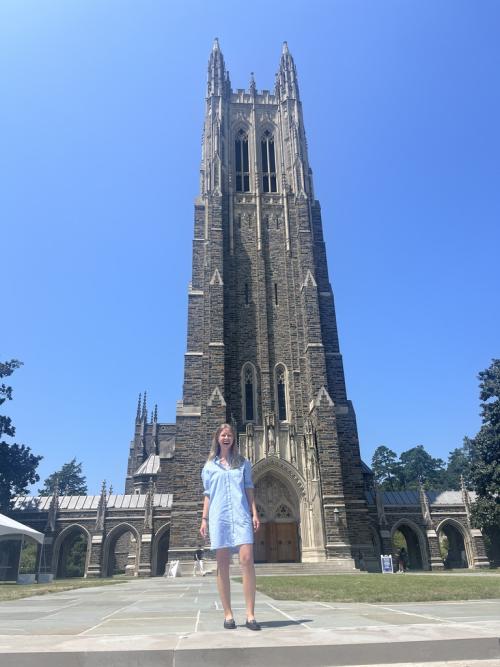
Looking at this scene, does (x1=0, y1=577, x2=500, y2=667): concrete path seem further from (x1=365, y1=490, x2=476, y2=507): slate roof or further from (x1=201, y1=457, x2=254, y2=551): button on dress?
(x1=365, y1=490, x2=476, y2=507): slate roof

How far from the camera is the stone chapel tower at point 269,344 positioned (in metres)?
23.6

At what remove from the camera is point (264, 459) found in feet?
78.2

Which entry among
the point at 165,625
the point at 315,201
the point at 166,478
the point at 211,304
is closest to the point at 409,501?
the point at 166,478

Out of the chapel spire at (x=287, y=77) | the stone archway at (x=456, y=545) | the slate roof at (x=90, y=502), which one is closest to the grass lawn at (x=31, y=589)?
the slate roof at (x=90, y=502)

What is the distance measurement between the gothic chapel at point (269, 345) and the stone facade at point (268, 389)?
7cm

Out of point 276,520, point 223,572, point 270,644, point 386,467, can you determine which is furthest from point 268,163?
point 386,467

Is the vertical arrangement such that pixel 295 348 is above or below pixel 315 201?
below

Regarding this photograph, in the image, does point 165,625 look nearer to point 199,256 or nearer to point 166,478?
point 199,256

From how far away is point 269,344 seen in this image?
28.1 m

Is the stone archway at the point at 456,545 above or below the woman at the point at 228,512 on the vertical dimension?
below

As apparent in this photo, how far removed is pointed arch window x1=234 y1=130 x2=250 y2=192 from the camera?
33.6 metres

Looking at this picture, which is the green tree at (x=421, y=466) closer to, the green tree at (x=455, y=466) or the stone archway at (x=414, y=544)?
the green tree at (x=455, y=466)

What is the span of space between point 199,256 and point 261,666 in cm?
2780

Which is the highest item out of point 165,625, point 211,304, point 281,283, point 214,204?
point 214,204
